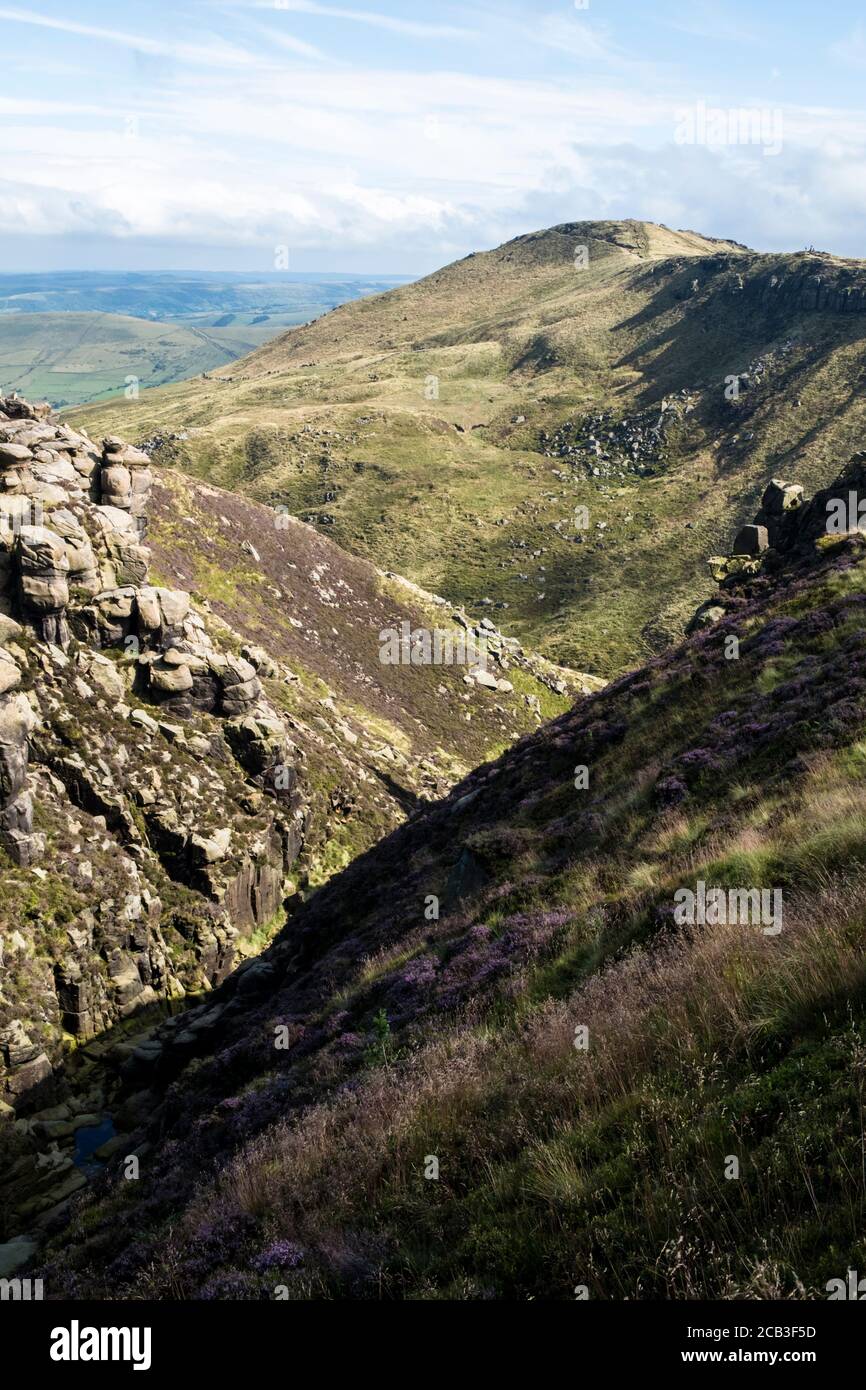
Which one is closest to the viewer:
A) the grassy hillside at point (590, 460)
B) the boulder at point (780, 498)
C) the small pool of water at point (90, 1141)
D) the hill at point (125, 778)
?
the small pool of water at point (90, 1141)

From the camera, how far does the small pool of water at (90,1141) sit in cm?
1859

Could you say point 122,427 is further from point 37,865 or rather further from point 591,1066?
point 591,1066

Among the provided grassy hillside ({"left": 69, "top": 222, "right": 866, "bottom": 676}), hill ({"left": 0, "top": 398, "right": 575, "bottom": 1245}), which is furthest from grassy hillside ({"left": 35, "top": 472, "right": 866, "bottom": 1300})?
grassy hillside ({"left": 69, "top": 222, "right": 866, "bottom": 676})

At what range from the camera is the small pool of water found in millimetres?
18594

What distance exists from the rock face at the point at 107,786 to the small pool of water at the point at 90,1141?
162cm

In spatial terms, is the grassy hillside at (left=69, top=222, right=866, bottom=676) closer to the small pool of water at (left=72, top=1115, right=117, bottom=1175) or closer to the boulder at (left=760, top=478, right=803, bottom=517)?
the boulder at (left=760, top=478, right=803, bottom=517)

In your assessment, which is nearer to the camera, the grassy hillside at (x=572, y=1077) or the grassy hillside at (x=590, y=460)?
the grassy hillside at (x=572, y=1077)

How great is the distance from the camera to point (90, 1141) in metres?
19.6

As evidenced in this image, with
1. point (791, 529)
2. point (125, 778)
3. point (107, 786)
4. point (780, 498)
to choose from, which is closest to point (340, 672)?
point (125, 778)

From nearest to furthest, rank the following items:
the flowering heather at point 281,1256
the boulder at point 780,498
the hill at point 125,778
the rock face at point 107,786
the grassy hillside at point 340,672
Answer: the flowering heather at point 281,1256 → the hill at point 125,778 → the rock face at point 107,786 → the boulder at point 780,498 → the grassy hillside at point 340,672

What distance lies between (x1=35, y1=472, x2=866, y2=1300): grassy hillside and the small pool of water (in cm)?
125

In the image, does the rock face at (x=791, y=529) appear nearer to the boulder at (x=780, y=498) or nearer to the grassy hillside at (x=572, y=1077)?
the boulder at (x=780, y=498)

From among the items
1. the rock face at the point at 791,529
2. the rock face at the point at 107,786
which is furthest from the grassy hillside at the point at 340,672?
the rock face at the point at 791,529

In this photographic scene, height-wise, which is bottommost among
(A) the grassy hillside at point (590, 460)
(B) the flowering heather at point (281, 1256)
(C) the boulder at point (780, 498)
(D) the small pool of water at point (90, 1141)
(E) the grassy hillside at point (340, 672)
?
(D) the small pool of water at point (90, 1141)
